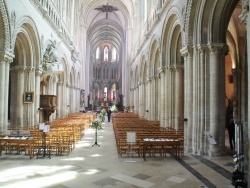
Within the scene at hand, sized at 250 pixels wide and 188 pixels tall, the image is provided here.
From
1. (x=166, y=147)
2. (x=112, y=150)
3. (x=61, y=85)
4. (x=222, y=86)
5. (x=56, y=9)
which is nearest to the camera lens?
(x=166, y=147)

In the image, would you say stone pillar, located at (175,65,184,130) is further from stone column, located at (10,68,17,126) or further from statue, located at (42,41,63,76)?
stone column, located at (10,68,17,126)

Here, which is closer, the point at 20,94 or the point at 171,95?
the point at 20,94

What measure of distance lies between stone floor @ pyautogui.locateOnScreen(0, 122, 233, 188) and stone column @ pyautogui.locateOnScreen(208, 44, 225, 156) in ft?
3.24

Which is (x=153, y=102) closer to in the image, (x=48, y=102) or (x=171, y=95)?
(x=171, y=95)

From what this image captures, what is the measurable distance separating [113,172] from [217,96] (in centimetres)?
611

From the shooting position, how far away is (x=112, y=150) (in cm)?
1188

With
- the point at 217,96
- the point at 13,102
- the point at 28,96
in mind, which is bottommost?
the point at 13,102

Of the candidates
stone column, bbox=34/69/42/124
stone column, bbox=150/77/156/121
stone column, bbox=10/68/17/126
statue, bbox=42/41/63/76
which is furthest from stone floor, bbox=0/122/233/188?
stone column, bbox=150/77/156/121

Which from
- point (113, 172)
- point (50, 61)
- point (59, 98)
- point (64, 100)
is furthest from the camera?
point (64, 100)

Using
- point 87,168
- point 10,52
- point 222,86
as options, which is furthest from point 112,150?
point 10,52

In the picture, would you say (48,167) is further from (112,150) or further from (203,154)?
(203,154)

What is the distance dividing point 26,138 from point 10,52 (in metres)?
5.77

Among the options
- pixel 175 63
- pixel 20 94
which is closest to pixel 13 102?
pixel 20 94

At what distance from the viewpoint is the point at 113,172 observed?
306 inches
